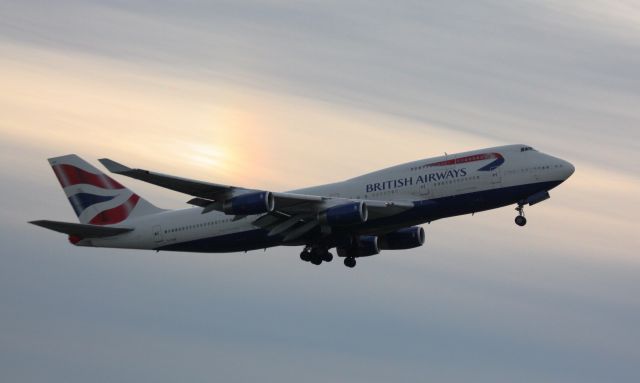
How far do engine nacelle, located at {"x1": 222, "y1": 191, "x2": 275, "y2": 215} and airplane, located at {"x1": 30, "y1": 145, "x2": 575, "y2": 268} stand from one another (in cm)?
5

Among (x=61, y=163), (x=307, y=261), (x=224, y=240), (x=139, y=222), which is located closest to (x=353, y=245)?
(x=307, y=261)

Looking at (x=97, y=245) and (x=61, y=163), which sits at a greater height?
(x=61, y=163)

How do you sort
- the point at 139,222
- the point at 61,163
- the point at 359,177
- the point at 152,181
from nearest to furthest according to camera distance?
1. the point at 152,181
2. the point at 359,177
3. the point at 139,222
4. the point at 61,163

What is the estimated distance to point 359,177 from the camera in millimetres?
67500

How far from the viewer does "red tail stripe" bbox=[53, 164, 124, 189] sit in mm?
76000

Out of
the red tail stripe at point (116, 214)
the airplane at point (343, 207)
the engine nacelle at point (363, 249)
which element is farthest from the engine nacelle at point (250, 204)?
the red tail stripe at point (116, 214)

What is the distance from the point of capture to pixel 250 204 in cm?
6247

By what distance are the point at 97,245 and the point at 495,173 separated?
24818 millimetres

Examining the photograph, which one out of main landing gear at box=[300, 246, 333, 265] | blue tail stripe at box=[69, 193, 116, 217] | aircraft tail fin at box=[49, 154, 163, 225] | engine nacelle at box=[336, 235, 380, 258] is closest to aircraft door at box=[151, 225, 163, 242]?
aircraft tail fin at box=[49, 154, 163, 225]

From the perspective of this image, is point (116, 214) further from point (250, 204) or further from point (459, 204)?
point (459, 204)

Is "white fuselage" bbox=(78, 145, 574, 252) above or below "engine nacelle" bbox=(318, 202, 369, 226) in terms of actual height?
above

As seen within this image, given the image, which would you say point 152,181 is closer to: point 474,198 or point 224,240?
point 224,240

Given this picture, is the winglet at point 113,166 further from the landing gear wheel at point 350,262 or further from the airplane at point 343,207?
the landing gear wheel at point 350,262

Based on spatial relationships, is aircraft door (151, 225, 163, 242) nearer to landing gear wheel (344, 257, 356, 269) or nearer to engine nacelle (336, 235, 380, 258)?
engine nacelle (336, 235, 380, 258)
